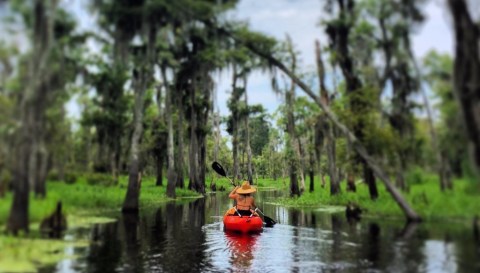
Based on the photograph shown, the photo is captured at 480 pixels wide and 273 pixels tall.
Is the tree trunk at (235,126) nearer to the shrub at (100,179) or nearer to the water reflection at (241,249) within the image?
the water reflection at (241,249)

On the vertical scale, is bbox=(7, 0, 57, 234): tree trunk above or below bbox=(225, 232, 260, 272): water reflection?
above

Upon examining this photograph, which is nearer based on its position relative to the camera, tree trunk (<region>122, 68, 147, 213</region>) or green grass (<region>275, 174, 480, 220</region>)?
green grass (<region>275, 174, 480, 220</region>)

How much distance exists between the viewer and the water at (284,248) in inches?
358

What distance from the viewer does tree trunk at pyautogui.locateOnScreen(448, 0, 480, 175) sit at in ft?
24.8

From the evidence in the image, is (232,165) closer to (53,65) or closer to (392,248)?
(392,248)

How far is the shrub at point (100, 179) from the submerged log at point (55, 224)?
1316 millimetres

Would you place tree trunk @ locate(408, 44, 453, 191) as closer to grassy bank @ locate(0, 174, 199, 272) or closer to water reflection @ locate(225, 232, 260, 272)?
water reflection @ locate(225, 232, 260, 272)

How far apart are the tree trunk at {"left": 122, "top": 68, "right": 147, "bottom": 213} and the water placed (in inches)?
18.7

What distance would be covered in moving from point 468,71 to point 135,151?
28.8 ft

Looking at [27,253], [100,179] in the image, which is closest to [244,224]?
[100,179]

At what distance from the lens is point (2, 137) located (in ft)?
26.8

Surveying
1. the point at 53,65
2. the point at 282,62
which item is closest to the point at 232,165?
the point at 282,62

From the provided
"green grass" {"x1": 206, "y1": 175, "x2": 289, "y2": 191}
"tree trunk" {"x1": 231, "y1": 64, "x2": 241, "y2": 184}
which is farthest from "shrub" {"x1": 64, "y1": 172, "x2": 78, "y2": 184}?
"green grass" {"x1": 206, "y1": 175, "x2": 289, "y2": 191}

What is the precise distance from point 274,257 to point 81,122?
282 inches
